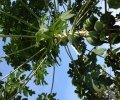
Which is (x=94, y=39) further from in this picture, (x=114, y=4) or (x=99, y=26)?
(x=114, y=4)

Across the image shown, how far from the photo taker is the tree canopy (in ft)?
12.9

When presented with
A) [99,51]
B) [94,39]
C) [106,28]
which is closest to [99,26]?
[106,28]

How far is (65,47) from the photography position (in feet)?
15.4

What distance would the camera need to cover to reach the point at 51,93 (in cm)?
516

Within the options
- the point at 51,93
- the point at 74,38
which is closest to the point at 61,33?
the point at 74,38

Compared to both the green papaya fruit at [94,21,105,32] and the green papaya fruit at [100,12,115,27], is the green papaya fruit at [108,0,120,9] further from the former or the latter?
the green papaya fruit at [94,21,105,32]

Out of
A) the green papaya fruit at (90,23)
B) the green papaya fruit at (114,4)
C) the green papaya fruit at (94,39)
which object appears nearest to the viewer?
the green papaya fruit at (114,4)

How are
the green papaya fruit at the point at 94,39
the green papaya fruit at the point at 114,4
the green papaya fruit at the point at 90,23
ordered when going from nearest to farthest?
1. the green papaya fruit at the point at 114,4
2. the green papaya fruit at the point at 94,39
3. the green papaya fruit at the point at 90,23

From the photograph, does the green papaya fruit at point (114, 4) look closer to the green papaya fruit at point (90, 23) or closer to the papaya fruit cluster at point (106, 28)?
the papaya fruit cluster at point (106, 28)

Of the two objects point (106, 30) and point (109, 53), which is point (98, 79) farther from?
point (106, 30)

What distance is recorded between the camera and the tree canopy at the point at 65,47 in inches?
155

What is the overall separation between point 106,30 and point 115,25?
0.11m

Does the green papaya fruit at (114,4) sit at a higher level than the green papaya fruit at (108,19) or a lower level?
higher

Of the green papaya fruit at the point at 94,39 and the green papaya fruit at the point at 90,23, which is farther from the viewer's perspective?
the green papaya fruit at the point at 90,23
